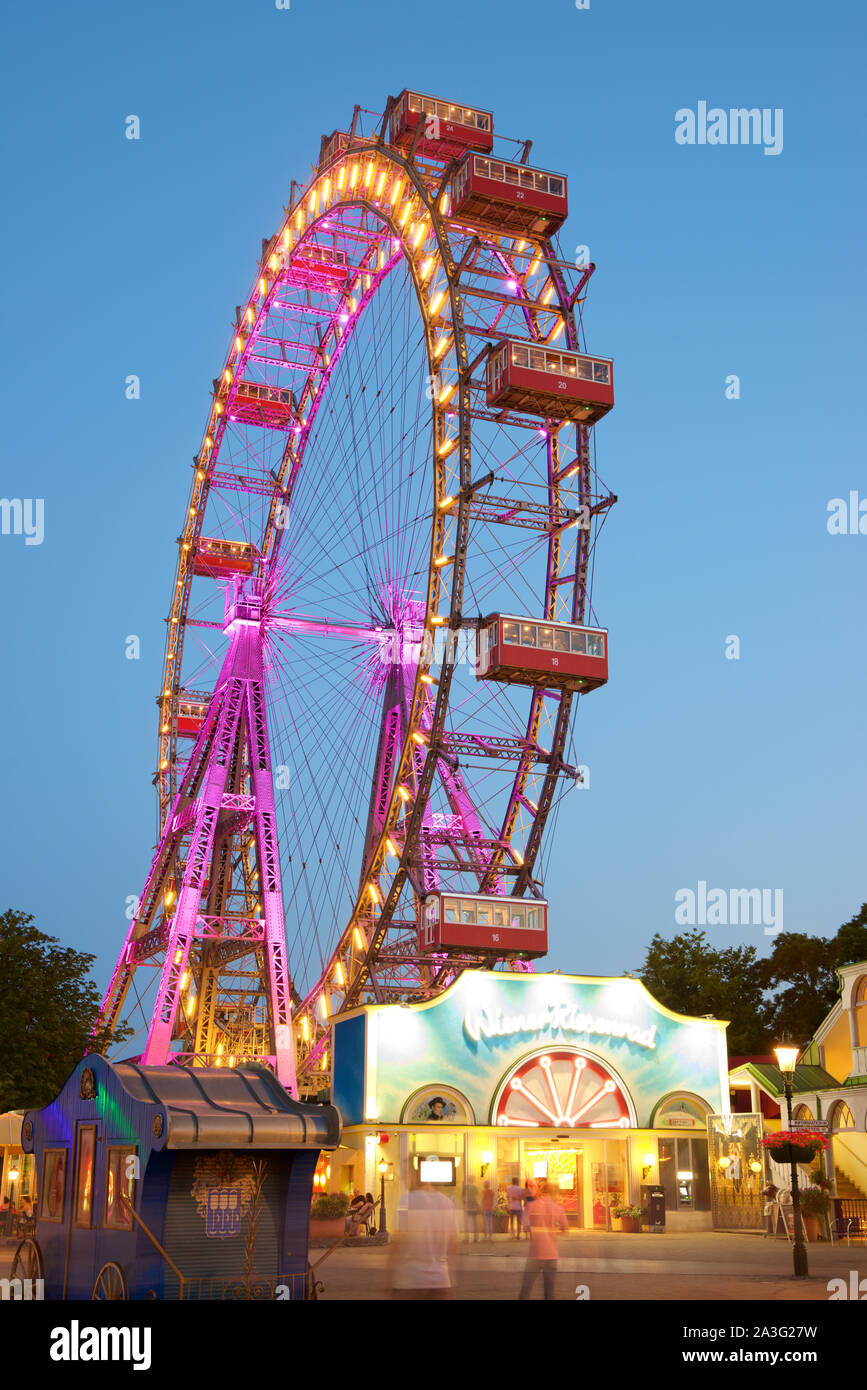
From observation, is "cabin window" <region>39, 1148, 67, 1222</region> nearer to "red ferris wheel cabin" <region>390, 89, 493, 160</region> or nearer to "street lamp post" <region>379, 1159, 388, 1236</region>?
"street lamp post" <region>379, 1159, 388, 1236</region>

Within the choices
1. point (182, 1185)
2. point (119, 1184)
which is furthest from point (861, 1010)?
point (119, 1184)

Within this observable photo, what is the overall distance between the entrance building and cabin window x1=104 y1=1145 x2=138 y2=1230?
69.6 ft

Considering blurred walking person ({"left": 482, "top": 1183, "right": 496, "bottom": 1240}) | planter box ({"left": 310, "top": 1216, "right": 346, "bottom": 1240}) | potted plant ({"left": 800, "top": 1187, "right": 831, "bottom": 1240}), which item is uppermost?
potted plant ({"left": 800, "top": 1187, "right": 831, "bottom": 1240})

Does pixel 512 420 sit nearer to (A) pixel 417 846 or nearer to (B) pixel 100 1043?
(A) pixel 417 846

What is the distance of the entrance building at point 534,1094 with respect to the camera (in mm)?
35531

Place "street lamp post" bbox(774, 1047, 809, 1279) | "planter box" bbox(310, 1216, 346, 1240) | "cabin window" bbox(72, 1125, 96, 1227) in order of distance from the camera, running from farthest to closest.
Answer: "planter box" bbox(310, 1216, 346, 1240), "street lamp post" bbox(774, 1047, 809, 1279), "cabin window" bbox(72, 1125, 96, 1227)

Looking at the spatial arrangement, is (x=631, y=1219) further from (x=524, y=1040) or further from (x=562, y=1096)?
(x=524, y=1040)

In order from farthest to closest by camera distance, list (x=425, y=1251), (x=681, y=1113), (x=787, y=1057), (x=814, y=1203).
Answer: (x=681, y=1113) → (x=814, y=1203) → (x=787, y=1057) → (x=425, y=1251)

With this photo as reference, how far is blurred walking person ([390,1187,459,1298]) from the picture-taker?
38.4 feet

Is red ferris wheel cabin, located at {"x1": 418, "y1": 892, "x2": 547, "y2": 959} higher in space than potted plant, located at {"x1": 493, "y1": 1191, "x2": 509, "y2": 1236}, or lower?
higher

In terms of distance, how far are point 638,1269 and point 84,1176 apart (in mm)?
11539

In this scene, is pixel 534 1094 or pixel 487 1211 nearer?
pixel 487 1211

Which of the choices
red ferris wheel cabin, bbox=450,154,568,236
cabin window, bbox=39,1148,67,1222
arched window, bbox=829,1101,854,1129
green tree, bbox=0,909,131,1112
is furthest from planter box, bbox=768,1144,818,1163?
red ferris wheel cabin, bbox=450,154,568,236

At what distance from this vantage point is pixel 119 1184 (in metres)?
14.4
